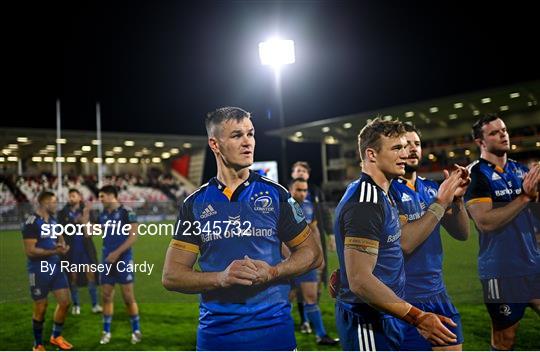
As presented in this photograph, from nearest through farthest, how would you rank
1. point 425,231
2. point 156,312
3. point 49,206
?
point 425,231 → point 49,206 → point 156,312

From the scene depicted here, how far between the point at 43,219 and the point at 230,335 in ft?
6.48

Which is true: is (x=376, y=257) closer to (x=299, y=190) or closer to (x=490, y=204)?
(x=490, y=204)

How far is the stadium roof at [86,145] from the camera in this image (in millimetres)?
21828

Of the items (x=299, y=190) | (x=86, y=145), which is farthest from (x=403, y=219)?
(x=86, y=145)

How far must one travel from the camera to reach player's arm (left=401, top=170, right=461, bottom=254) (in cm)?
293

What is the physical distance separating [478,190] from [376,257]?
119 cm

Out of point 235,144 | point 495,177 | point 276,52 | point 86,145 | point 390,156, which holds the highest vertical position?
point 86,145

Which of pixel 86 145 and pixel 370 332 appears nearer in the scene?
pixel 370 332

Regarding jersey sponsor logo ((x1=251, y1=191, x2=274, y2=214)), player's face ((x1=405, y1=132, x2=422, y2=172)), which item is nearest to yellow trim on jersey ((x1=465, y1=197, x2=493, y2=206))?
player's face ((x1=405, y1=132, x2=422, y2=172))

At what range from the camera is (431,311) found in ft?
10.1

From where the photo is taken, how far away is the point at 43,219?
3.98 metres

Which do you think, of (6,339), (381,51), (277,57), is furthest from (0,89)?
(277,57)

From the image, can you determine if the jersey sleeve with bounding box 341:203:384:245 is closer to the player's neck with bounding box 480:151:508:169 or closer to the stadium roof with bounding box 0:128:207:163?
the player's neck with bounding box 480:151:508:169

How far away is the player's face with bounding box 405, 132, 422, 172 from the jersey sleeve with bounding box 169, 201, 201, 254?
1322mm
